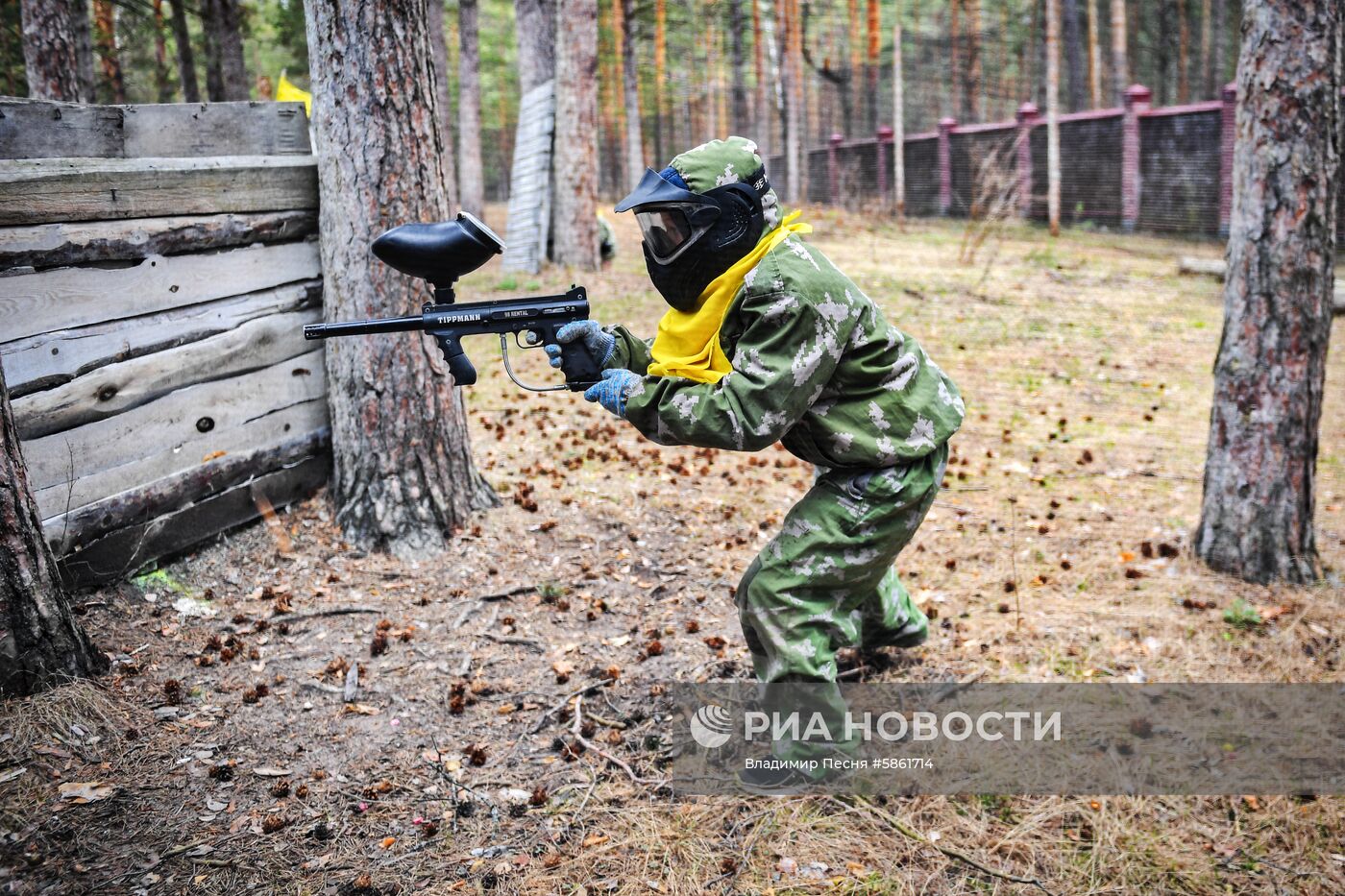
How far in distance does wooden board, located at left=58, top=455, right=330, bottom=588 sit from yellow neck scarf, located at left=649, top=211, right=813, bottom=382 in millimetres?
2419

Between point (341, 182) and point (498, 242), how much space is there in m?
1.88

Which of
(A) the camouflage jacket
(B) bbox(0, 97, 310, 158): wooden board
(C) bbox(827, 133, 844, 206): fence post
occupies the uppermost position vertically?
(C) bbox(827, 133, 844, 206): fence post

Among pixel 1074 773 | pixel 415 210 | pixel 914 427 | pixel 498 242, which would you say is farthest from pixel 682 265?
pixel 1074 773

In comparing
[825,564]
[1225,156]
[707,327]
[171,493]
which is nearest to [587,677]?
[825,564]

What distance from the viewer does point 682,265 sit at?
9.37 feet

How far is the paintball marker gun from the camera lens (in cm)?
275

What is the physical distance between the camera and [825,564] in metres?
3.01

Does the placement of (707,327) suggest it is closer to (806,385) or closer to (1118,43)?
(806,385)

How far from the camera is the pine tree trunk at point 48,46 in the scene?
8.33m

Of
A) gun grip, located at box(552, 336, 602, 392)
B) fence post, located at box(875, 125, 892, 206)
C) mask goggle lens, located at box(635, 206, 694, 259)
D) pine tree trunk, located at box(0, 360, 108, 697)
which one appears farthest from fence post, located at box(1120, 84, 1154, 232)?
pine tree trunk, located at box(0, 360, 108, 697)

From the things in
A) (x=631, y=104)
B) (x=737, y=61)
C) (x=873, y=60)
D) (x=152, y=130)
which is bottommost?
(x=152, y=130)

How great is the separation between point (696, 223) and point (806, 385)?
1.93ft

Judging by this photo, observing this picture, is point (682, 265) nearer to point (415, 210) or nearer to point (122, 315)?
point (415, 210)

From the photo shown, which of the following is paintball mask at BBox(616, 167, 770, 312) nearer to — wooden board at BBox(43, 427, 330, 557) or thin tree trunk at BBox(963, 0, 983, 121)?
wooden board at BBox(43, 427, 330, 557)
